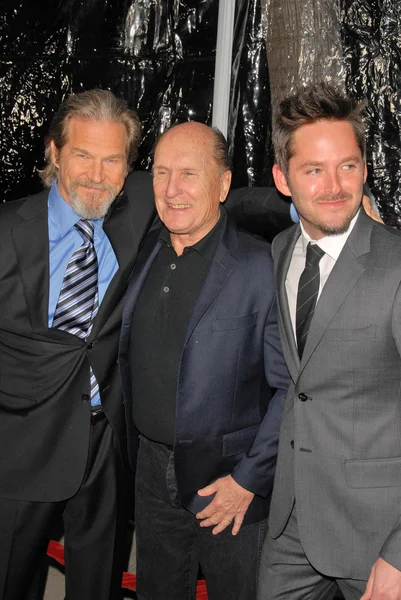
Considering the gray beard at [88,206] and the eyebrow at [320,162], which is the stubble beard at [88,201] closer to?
the gray beard at [88,206]

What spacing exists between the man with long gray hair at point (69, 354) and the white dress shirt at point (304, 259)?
587 millimetres

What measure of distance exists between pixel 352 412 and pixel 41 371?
101 cm

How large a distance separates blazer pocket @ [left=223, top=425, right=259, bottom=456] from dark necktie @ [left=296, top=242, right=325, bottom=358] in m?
0.38

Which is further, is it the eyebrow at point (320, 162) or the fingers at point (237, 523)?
the fingers at point (237, 523)

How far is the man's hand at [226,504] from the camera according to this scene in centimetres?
207

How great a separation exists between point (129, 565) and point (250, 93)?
2332 mm

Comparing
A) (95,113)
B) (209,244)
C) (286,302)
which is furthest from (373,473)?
(95,113)

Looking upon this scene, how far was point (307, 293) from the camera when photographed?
183cm

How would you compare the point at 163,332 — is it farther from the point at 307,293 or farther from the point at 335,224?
the point at 335,224

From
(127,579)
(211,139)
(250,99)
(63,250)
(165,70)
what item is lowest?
(127,579)

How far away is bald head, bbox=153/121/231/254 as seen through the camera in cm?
211

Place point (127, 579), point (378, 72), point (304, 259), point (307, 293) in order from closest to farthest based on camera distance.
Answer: point (307, 293)
point (304, 259)
point (378, 72)
point (127, 579)

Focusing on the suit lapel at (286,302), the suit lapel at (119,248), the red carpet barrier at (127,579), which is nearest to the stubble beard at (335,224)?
the suit lapel at (286,302)

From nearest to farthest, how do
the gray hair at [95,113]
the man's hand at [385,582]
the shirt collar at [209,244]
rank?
1. the man's hand at [385,582]
2. the shirt collar at [209,244]
3. the gray hair at [95,113]
